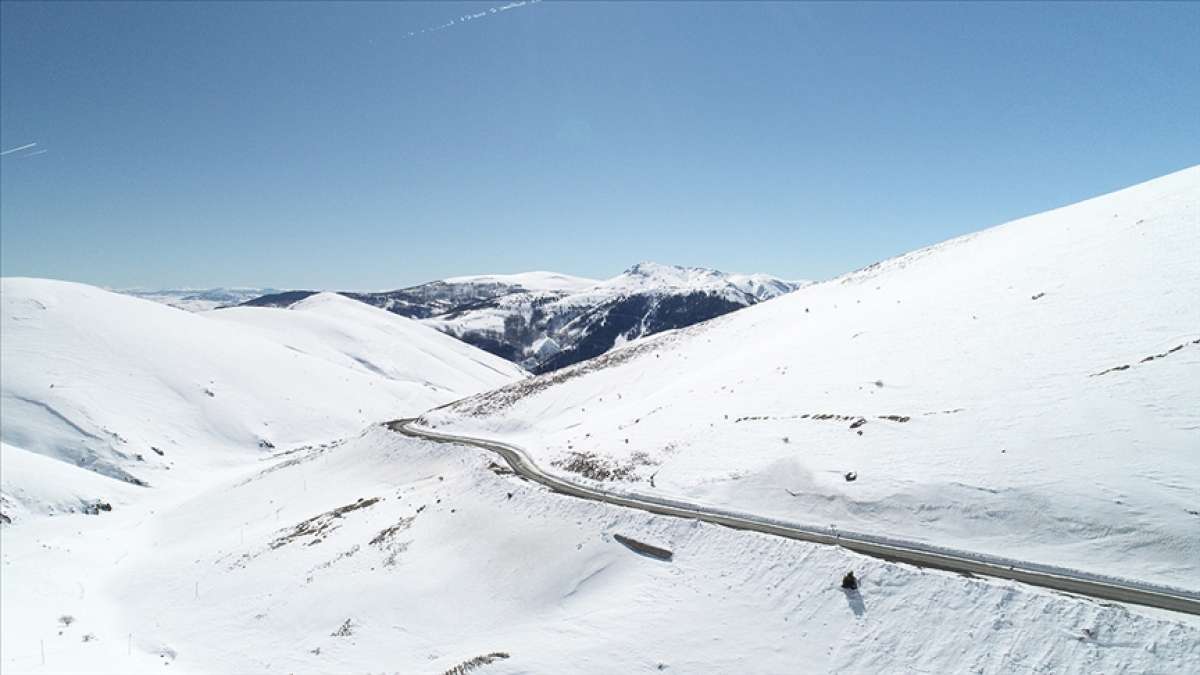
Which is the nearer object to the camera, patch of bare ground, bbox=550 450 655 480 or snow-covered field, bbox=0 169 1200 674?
snow-covered field, bbox=0 169 1200 674

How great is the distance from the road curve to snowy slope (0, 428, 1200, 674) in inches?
34.2

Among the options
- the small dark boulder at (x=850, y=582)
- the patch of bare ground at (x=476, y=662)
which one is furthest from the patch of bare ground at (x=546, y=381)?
the small dark boulder at (x=850, y=582)

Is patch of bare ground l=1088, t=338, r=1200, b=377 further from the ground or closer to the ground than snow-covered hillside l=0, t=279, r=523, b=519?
further from the ground

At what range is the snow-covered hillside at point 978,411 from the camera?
58.5 feet

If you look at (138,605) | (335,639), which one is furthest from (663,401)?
(138,605)

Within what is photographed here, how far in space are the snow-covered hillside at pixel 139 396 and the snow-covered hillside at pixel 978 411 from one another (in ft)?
122

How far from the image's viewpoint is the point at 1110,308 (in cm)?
2964

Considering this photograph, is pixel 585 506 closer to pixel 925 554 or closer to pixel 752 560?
pixel 752 560

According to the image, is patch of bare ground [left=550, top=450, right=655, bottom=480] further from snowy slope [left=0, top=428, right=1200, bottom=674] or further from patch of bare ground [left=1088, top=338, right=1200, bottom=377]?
patch of bare ground [left=1088, top=338, right=1200, bottom=377]

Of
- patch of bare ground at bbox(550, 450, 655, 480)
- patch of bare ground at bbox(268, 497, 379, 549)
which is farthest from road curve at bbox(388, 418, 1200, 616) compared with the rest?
patch of bare ground at bbox(268, 497, 379, 549)

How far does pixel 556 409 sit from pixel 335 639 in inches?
1194

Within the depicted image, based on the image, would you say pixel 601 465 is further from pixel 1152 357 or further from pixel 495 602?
pixel 1152 357

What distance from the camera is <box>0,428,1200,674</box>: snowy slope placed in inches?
567

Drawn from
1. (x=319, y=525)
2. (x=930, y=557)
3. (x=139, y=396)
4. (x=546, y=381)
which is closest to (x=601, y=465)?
(x=930, y=557)
